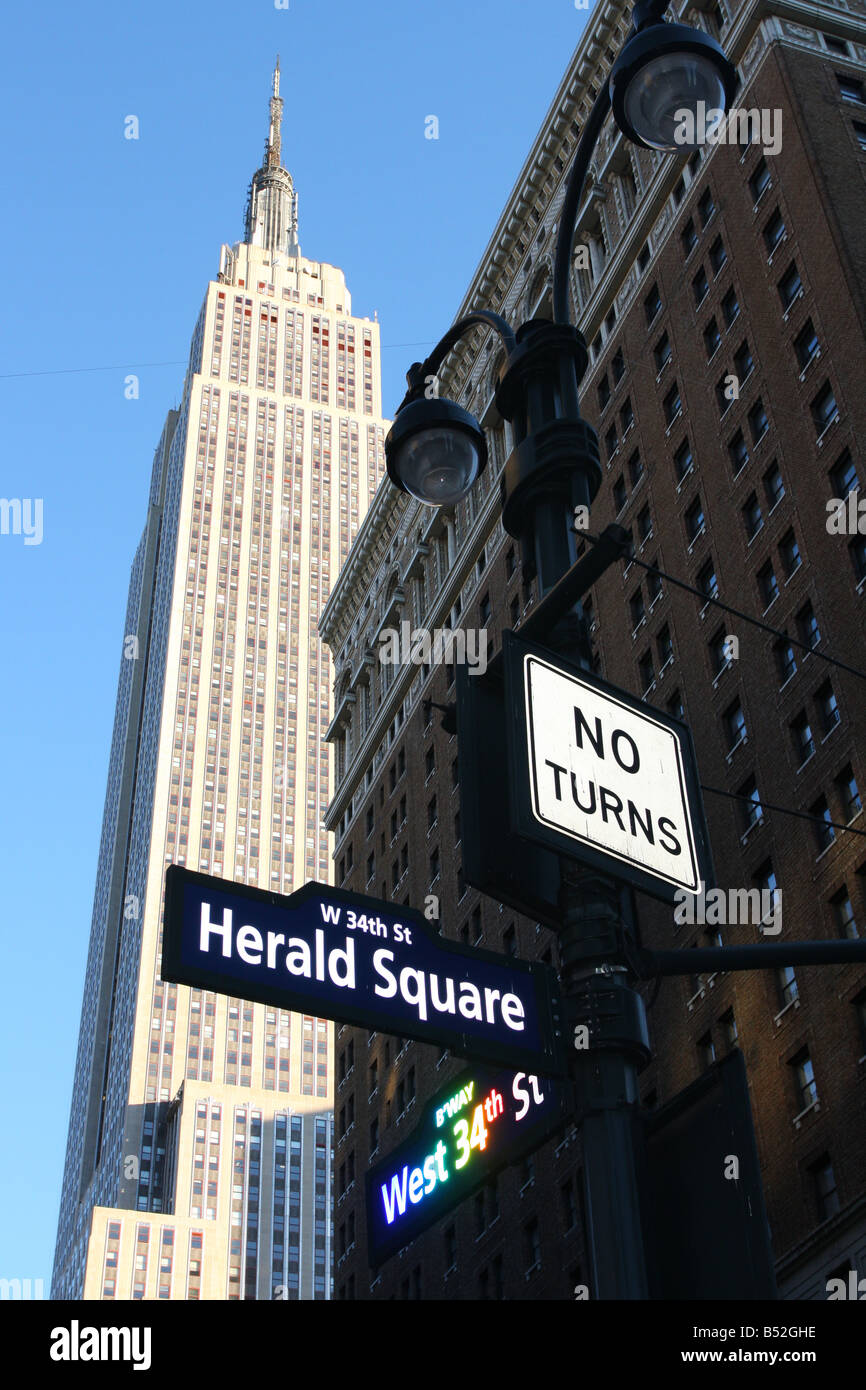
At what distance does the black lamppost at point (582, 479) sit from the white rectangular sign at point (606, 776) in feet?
0.92

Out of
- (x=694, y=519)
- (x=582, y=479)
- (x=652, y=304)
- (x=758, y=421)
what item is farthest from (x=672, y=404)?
(x=582, y=479)

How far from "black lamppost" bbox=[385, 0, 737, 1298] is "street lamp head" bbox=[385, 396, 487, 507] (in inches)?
0.4

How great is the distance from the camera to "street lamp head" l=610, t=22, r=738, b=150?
10016 mm

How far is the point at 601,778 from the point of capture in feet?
26.1

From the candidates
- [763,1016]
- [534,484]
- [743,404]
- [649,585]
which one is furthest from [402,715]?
[534,484]

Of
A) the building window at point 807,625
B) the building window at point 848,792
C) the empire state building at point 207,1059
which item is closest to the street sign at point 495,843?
the building window at point 848,792

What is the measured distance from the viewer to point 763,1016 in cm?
4209

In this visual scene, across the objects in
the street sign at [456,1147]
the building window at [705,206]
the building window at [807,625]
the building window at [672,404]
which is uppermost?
the building window at [705,206]

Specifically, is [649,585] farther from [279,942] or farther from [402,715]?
[279,942]

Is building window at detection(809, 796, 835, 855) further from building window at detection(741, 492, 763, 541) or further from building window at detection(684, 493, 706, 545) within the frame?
building window at detection(684, 493, 706, 545)

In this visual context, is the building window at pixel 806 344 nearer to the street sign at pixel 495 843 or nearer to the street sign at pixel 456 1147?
the street sign at pixel 495 843

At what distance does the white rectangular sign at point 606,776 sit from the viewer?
7617 millimetres

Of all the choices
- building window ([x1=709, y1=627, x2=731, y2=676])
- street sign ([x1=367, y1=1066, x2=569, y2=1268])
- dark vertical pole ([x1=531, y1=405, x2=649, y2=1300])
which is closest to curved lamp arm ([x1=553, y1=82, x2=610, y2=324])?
→ dark vertical pole ([x1=531, y1=405, x2=649, y2=1300])

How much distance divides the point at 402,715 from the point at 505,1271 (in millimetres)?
34550
